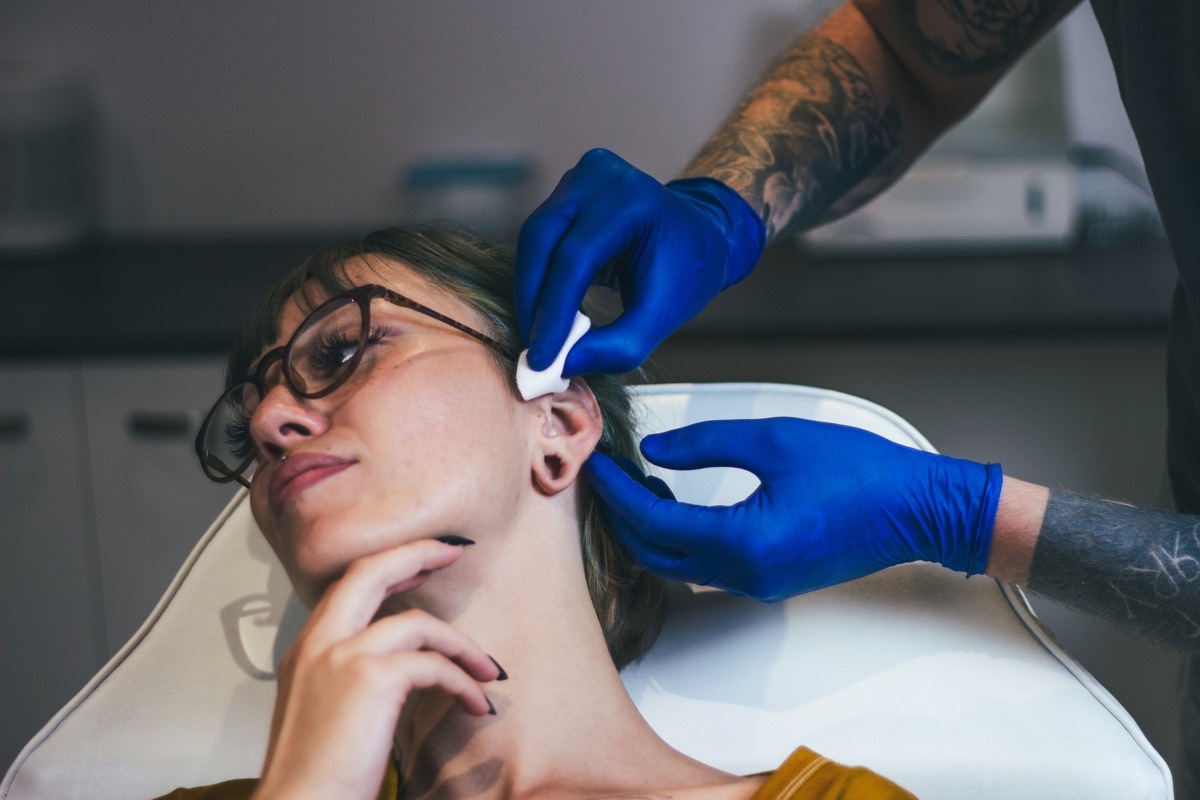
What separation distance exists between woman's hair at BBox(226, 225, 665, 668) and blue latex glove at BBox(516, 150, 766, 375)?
0.23ft

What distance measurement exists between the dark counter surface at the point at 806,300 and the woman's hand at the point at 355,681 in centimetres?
120

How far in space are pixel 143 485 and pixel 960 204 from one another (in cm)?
165

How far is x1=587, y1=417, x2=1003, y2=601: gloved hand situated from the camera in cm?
115

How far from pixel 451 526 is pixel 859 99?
791mm

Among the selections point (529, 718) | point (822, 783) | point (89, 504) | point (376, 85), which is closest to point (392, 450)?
point (529, 718)

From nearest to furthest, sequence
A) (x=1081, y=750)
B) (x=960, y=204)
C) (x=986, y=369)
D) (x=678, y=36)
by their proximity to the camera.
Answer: (x=1081, y=750), (x=986, y=369), (x=960, y=204), (x=678, y=36)

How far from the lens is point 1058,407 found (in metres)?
2.15

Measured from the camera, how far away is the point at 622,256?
1.25 meters

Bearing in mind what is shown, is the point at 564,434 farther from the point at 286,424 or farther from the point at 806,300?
the point at 806,300

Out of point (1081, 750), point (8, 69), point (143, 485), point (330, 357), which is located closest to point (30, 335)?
point (143, 485)

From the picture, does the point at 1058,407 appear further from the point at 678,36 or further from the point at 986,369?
the point at 678,36

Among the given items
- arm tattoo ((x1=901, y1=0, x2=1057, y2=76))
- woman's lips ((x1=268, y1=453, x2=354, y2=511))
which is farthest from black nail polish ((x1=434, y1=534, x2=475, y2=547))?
arm tattoo ((x1=901, y1=0, x2=1057, y2=76))

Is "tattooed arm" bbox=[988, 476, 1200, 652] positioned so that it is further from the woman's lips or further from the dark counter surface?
the dark counter surface

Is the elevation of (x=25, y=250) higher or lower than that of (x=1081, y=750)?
higher
